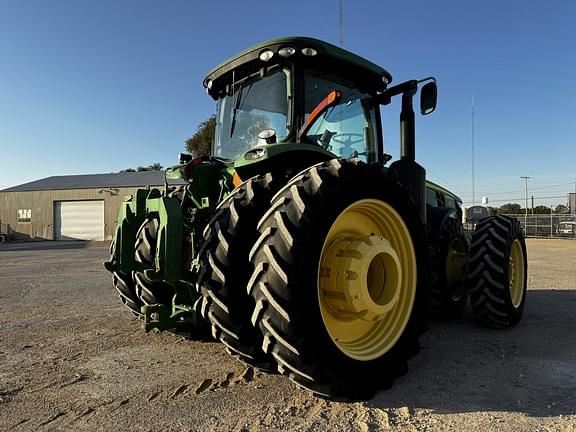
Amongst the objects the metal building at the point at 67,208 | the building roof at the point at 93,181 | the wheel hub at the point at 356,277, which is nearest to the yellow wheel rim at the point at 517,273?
the wheel hub at the point at 356,277

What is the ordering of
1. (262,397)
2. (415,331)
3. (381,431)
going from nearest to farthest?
(381,431), (262,397), (415,331)

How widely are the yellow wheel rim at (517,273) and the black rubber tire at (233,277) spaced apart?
3687 mm

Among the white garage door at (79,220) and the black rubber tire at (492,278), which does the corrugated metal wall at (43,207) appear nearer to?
the white garage door at (79,220)

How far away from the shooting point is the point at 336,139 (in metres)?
4.22

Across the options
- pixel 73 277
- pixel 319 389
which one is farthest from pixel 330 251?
pixel 73 277

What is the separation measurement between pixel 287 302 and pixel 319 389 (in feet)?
2.04

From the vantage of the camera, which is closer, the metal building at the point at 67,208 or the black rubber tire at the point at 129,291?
the black rubber tire at the point at 129,291

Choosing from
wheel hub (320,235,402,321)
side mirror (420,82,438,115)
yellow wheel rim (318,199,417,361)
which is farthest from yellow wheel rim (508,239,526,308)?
wheel hub (320,235,402,321)

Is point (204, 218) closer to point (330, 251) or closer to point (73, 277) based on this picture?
point (330, 251)

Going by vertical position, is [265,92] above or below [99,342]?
above

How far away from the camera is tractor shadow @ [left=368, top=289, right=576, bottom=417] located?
2.99 meters

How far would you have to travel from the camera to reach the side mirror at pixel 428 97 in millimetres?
4516

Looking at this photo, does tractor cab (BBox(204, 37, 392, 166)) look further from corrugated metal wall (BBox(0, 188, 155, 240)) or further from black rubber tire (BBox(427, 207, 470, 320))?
corrugated metal wall (BBox(0, 188, 155, 240))

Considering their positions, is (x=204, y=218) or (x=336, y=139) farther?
(x=336, y=139)
